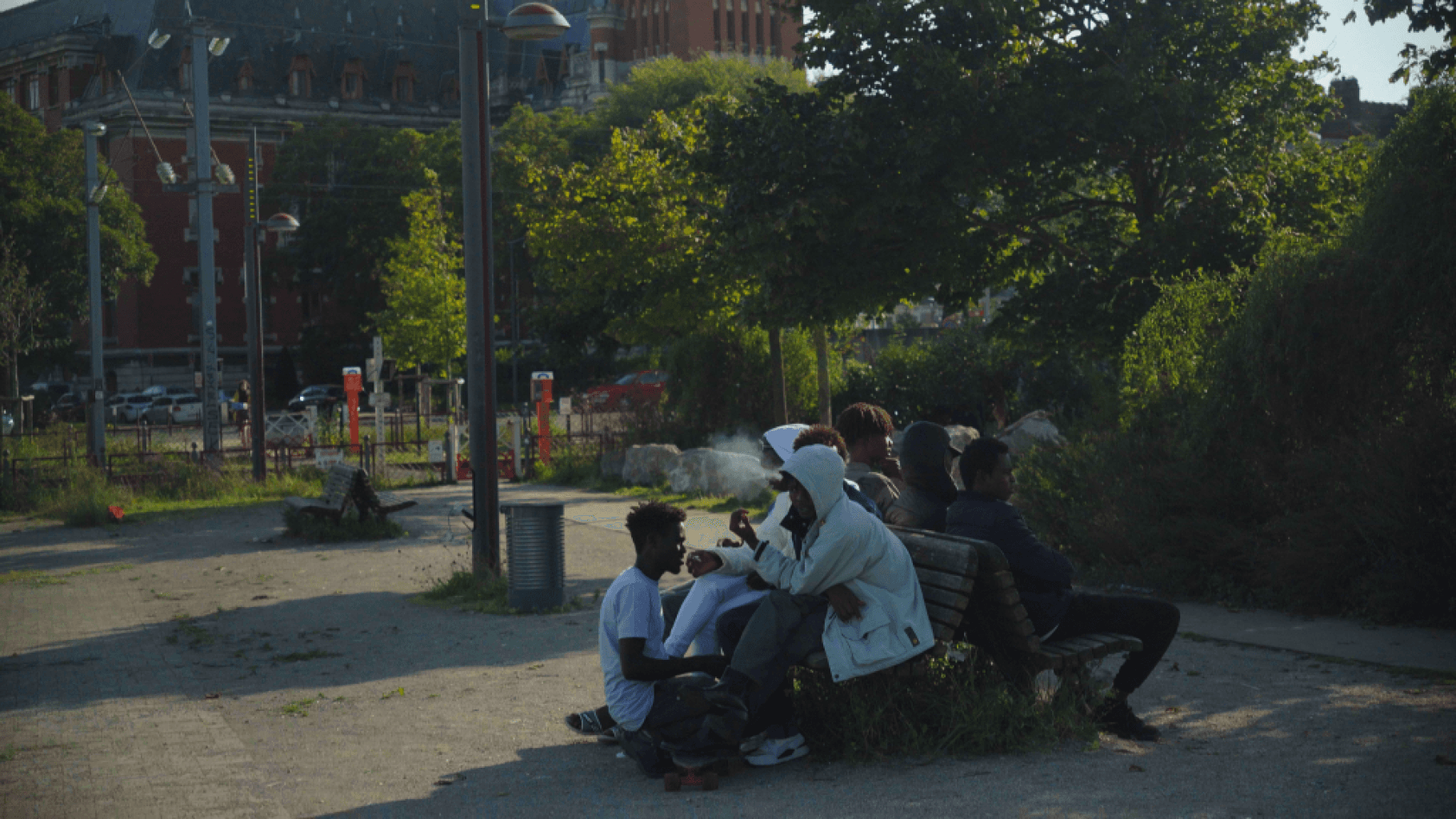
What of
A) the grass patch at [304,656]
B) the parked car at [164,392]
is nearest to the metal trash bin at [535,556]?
the grass patch at [304,656]

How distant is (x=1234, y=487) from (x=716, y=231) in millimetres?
7199

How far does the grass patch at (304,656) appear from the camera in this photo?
30.6ft

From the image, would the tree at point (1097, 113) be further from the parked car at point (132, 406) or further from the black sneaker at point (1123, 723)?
the parked car at point (132, 406)

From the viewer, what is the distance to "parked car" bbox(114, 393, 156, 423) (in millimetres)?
56150

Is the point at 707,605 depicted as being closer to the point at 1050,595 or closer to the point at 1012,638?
the point at 1012,638

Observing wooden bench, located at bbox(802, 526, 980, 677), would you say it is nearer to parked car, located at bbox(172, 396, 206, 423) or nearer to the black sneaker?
the black sneaker

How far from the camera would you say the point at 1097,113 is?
15.0 m

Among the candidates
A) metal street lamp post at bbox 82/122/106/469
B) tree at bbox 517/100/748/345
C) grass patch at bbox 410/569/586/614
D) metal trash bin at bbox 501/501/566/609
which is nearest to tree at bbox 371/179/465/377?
metal street lamp post at bbox 82/122/106/469

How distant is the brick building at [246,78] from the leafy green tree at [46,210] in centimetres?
685

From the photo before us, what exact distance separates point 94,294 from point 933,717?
94.2 ft

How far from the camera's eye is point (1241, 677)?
7.66m

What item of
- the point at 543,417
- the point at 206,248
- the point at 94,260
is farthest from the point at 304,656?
the point at 94,260

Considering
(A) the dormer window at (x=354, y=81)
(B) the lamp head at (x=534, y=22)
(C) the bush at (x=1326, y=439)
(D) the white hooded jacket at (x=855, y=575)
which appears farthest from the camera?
(A) the dormer window at (x=354, y=81)

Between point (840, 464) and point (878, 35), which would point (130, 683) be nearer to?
point (840, 464)
